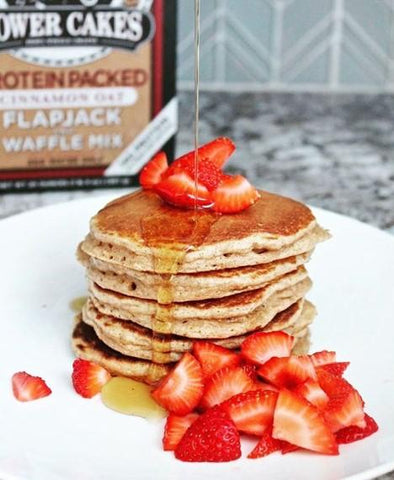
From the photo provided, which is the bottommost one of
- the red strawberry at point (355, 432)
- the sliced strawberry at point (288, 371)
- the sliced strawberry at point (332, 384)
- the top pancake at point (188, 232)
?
the red strawberry at point (355, 432)

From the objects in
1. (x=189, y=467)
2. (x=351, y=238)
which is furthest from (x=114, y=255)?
(x=351, y=238)

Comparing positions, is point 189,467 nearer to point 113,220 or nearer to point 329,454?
point 329,454

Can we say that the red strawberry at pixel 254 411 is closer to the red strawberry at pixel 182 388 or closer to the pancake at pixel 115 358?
the red strawberry at pixel 182 388

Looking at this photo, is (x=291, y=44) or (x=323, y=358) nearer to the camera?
(x=323, y=358)

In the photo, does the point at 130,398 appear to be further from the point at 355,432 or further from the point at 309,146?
the point at 309,146

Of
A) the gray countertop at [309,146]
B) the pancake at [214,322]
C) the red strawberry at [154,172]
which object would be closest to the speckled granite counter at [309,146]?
the gray countertop at [309,146]

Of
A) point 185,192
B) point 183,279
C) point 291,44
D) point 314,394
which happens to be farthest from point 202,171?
point 291,44
